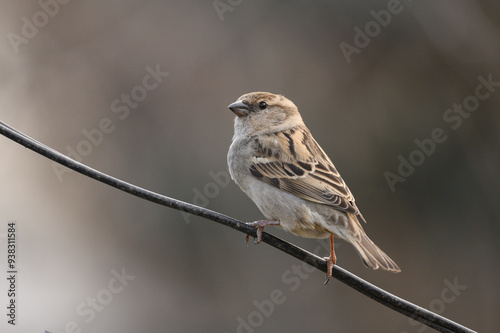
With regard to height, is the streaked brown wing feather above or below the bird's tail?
above

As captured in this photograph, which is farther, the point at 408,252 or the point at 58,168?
the point at 408,252

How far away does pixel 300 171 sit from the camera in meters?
4.79

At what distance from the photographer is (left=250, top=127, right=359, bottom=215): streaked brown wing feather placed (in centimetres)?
454

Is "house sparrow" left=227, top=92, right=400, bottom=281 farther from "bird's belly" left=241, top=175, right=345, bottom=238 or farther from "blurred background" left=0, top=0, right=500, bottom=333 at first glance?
"blurred background" left=0, top=0, right=500, bottom=333

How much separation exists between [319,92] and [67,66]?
401cm

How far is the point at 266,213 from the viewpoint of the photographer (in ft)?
15.4

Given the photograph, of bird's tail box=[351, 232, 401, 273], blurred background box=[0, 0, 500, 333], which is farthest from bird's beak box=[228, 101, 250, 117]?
blurred background box=[0, 0, 500, 333]

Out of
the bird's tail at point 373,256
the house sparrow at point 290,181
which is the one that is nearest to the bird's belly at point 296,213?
the house sparrow at point 290,181

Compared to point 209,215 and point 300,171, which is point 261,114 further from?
point 209,215

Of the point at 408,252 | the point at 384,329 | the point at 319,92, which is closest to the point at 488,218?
the point at 408,252

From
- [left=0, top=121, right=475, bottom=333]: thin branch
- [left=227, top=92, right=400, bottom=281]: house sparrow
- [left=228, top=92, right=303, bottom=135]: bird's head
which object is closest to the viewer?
[left=0, top=121, right=475, bottom=333]: thin branch

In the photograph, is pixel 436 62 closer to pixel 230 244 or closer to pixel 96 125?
pixel 230 244

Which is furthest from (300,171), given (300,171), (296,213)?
(296,213)

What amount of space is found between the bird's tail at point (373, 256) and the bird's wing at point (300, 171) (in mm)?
265
